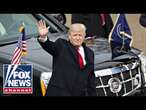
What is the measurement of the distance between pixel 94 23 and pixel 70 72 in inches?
67.9

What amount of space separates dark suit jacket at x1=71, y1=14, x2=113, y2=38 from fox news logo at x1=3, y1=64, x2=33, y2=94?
1.29 m

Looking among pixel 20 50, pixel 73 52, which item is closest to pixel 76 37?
pixel 73 52

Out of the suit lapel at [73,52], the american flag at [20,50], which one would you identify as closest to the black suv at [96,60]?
the american flag at [20,50]

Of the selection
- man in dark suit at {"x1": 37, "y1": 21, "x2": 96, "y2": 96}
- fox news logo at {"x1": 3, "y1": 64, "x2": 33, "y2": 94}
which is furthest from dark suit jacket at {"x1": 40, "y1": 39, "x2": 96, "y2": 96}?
fox news logo at {"x1": 3, "y1": 64, "x2": 33, "y2": 94}

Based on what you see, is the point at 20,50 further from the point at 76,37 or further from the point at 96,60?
the point at 96,60

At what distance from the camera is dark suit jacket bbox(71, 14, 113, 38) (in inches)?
249

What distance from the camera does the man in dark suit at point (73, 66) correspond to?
5.23 m

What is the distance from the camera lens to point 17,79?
523cm

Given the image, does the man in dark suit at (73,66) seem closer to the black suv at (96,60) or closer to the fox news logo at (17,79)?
the black suv at (96,60)

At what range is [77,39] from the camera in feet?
17.2

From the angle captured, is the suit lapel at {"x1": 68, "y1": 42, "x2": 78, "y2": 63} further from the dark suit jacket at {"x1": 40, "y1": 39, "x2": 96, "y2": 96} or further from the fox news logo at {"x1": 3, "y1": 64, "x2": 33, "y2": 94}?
the fox news logo at {"x1": 3, "y1": 64, "x2": 33, "y2": 94}
